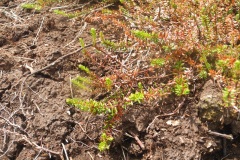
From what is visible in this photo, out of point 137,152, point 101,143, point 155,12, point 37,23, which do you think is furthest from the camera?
point 37,23

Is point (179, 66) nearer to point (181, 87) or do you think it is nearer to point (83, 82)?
point (181, 87)

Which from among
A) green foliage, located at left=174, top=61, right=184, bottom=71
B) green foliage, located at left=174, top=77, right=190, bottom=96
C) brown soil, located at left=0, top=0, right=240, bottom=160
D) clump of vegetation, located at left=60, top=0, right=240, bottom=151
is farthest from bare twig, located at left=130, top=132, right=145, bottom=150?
green foliage, located at left=174, top=61, right=184, bottom=71

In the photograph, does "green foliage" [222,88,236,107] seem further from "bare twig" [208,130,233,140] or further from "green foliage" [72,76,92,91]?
"green foliage" [72,76,92,91]

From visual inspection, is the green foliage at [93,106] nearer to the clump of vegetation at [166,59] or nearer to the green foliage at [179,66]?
the clump of vegetation at [166,59]

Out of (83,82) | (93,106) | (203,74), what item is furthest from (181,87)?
(83,82)

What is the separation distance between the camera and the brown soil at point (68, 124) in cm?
235

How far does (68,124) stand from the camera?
101 inches

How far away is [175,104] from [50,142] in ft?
3.28

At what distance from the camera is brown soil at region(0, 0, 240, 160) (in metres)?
2.35

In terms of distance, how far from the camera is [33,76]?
2844 millimetres

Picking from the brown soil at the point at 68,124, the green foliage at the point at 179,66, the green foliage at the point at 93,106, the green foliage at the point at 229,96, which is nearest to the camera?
the green foliage at the point at 229,96

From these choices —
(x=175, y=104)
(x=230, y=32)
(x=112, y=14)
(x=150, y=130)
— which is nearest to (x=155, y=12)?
(x=112, y=14)

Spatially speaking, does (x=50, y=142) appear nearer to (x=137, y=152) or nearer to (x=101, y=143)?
(x=101, y=143)

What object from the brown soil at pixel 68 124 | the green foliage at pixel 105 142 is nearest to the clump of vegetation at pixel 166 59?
the green foliage at pixel 105 142
